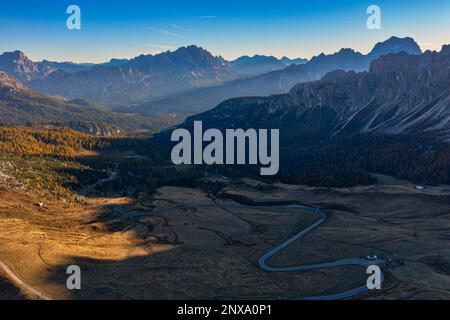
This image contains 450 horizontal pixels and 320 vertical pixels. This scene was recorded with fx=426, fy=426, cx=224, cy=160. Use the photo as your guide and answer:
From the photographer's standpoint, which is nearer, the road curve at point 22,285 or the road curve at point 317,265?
the road curve at point 22,285

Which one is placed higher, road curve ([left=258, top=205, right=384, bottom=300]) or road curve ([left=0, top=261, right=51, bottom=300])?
road curve ([left=0, top=261, right=51, bottom=300])

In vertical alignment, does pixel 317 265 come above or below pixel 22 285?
below

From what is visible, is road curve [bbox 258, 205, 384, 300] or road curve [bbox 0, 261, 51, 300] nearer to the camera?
road curve [bbox 0, 261, 51, 300]

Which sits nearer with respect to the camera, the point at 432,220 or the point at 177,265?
the point at 177,265

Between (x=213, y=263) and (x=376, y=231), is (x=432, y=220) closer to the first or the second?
(x=376, y=231)

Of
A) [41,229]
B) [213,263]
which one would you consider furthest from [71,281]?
[41,229]

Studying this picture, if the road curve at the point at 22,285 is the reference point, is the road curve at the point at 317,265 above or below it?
below
